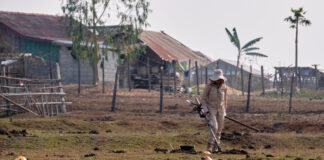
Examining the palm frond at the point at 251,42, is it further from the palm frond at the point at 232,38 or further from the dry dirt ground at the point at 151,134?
the dry dirt ground at the point at 151,134

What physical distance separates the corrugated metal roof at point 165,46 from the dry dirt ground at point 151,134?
1514cm

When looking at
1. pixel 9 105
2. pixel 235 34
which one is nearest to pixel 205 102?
pixel 9 105

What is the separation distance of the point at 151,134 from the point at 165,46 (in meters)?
28.9

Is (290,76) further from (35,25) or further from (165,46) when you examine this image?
(35,25)

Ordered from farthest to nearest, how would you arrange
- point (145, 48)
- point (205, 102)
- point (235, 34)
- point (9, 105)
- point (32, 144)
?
point (235, 34) < point (145, 48) < point (9, 105) < point (32, 144) < point (205, 102)

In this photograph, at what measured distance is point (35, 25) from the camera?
36656 mm

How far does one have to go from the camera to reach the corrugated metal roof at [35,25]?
112ft

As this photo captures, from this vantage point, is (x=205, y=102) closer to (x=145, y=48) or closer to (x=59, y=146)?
(x=59, y=146)

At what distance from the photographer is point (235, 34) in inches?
1704

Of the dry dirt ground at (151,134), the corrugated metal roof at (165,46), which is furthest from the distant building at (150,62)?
the dry dirt ground at (151,134)

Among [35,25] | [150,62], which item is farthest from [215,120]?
[150,62]

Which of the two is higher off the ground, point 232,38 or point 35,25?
point 35,25

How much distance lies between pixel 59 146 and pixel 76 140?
0.69 metres

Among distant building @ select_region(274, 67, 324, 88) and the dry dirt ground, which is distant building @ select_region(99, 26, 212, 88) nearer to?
distant building @ select_region(274, 67, 324, 88)
